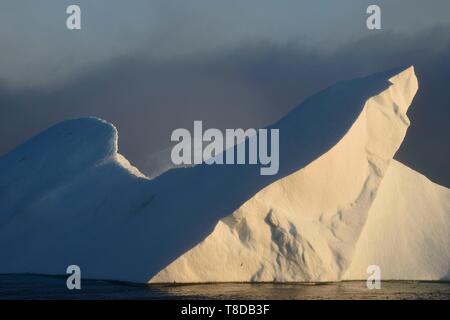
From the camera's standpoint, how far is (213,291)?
23.5 metres

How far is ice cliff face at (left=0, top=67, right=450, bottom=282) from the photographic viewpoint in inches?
1026

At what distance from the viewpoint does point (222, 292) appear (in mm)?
23312

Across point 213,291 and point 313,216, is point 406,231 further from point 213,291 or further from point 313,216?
point 213,291

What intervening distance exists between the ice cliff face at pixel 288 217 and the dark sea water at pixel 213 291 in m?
0.75

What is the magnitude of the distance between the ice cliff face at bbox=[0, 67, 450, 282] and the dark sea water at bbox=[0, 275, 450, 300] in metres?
0.75

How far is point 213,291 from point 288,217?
14.2 feet

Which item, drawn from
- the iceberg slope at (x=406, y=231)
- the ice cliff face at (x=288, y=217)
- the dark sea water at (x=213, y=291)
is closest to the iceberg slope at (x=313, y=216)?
the ice cliff face at (x=288, y=217)

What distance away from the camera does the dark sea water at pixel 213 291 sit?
22609 millimetres

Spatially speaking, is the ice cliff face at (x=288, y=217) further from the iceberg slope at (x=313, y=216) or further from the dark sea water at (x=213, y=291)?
the dark sea water at (x=213, y=291)
